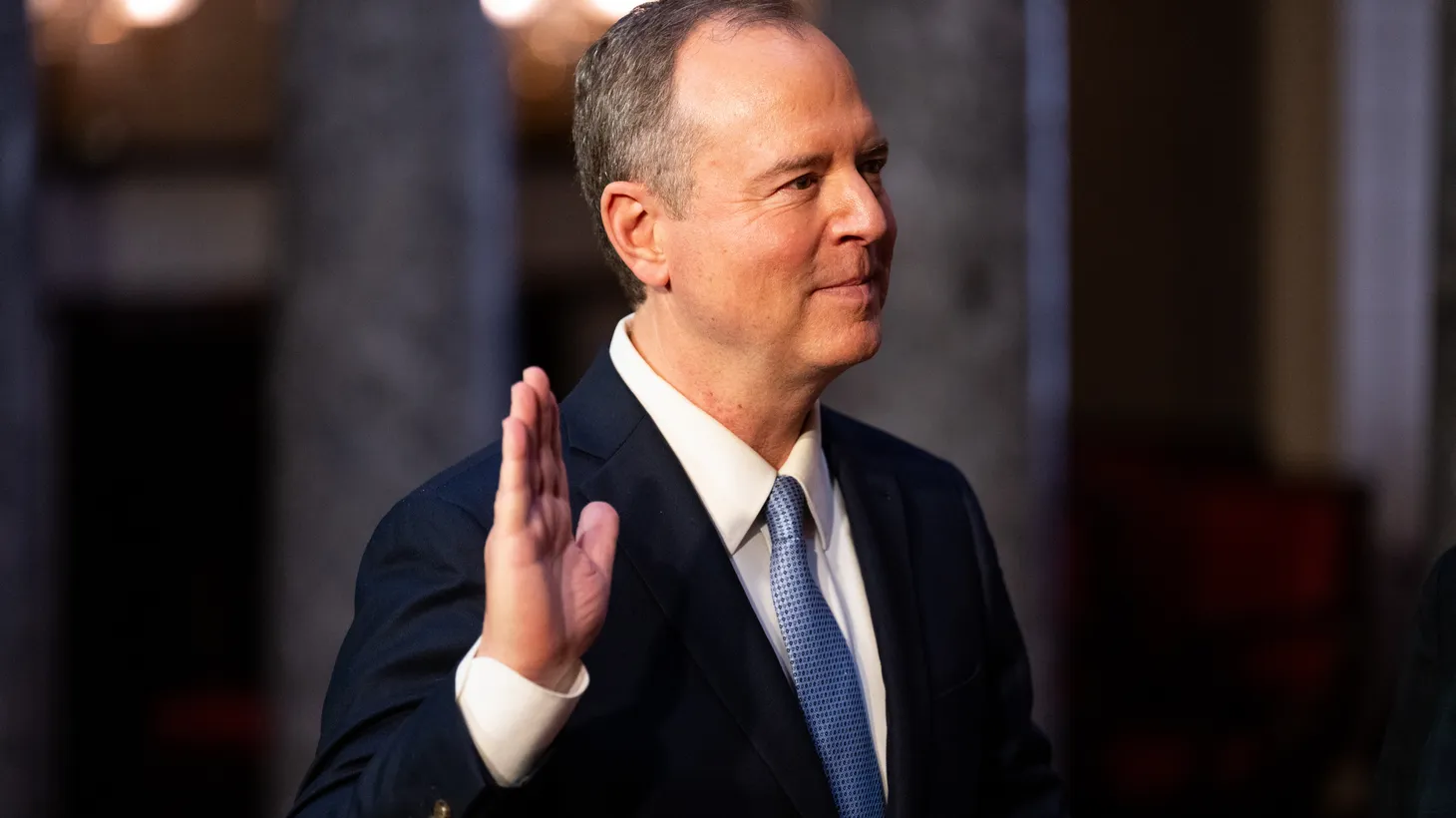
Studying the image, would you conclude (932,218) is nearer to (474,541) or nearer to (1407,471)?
(474,541)

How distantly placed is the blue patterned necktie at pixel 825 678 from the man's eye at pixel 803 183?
0.35 meters

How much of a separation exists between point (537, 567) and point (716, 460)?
1.45 ft

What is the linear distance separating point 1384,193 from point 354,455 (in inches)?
208

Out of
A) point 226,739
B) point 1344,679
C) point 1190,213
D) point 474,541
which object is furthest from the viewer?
point 1190,213

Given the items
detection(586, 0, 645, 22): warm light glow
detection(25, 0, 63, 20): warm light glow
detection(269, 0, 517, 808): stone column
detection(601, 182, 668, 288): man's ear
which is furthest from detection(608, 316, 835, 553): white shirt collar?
detection(25, 0, 63, 20): warm light glow

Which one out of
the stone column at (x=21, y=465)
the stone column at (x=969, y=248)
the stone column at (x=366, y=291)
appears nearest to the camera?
the stone column at (x=969, y=248)

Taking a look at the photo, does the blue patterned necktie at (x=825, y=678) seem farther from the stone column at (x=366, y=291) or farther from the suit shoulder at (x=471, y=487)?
the stone column at (x=366, y=291)

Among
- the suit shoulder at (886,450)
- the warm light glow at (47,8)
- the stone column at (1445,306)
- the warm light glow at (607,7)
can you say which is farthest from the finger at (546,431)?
the warm light glow at (47,8)

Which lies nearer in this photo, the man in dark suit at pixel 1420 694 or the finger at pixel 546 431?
the finger at pixel 546 431

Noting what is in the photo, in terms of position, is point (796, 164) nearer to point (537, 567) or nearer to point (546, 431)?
point (546, 431)

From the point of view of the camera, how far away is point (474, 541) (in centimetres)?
156

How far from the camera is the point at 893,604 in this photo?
1783mm

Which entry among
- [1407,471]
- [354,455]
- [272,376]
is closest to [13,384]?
[272,376]

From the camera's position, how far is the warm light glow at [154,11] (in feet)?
23.7
